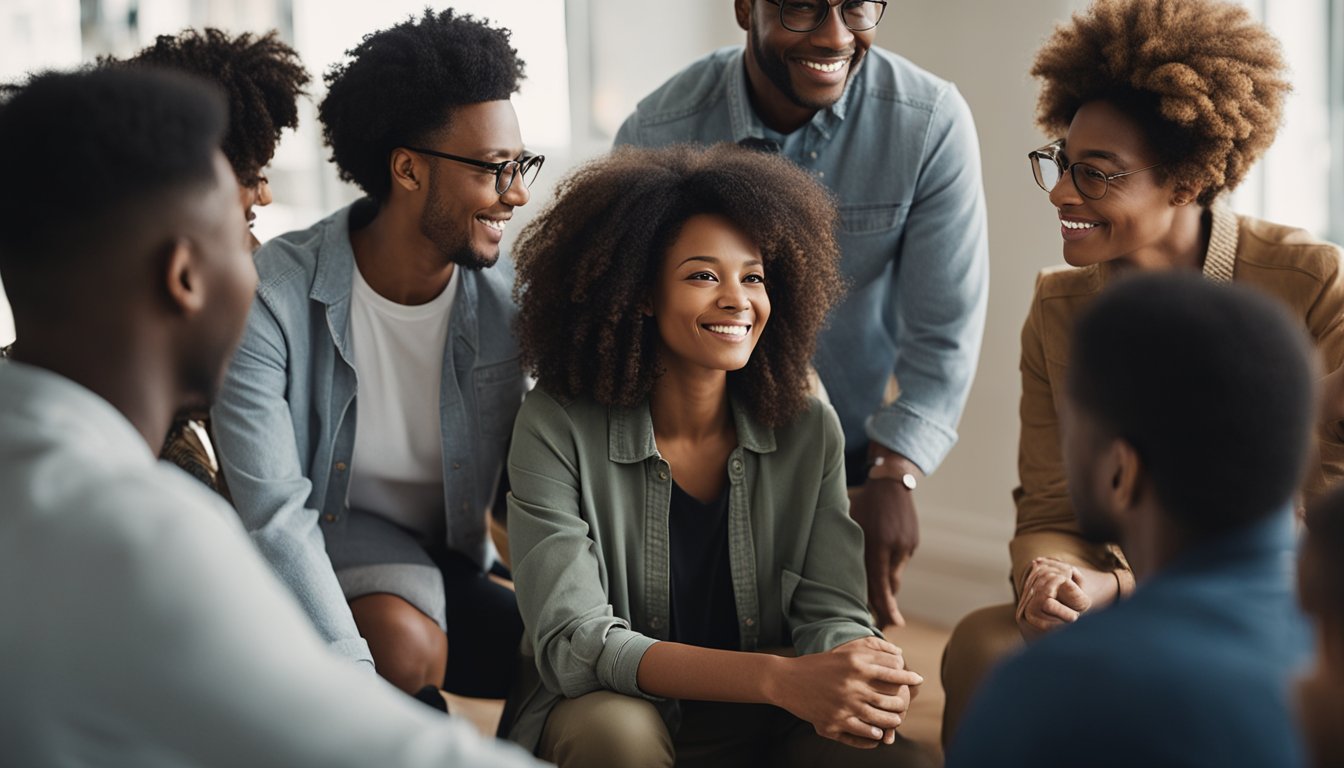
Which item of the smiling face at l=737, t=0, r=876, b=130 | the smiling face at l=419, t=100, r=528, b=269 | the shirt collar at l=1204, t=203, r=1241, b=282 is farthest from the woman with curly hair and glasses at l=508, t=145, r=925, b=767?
the shirt collar at l=1204, t=203, r=1241, b=282

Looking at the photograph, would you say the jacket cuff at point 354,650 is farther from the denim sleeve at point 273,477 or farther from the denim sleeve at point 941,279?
the denim sleeve at point 941,279

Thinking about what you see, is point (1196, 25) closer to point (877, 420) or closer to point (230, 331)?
point (877, 420)

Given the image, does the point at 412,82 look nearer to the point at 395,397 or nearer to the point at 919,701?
the point at 395,397

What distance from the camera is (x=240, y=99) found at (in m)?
2.47

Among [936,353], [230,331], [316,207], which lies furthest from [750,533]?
[316,207]

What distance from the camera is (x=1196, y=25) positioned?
2.24m

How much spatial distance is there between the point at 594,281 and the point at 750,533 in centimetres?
46

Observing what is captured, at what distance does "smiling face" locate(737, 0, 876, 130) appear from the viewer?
→ 2.54 m

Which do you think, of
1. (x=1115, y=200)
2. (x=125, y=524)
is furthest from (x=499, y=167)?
(x=125, y=524)

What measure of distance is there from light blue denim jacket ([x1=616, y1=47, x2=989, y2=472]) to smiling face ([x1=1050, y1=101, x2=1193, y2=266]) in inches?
16.4

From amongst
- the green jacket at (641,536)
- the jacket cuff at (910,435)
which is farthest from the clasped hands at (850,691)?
the jacket cuff at (910,435)

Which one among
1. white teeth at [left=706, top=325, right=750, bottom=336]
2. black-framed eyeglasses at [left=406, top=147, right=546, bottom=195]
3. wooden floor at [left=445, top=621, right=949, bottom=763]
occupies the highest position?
black-framed eyeglasses at [left=406, top=147, right=546, bottom=195]

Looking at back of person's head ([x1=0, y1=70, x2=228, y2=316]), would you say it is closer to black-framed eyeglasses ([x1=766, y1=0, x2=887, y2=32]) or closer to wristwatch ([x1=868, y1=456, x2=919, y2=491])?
black-framed eyeglasses ([x1=766, y1=0, x2=887, y2=32])

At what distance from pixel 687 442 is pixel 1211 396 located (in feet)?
3.87
